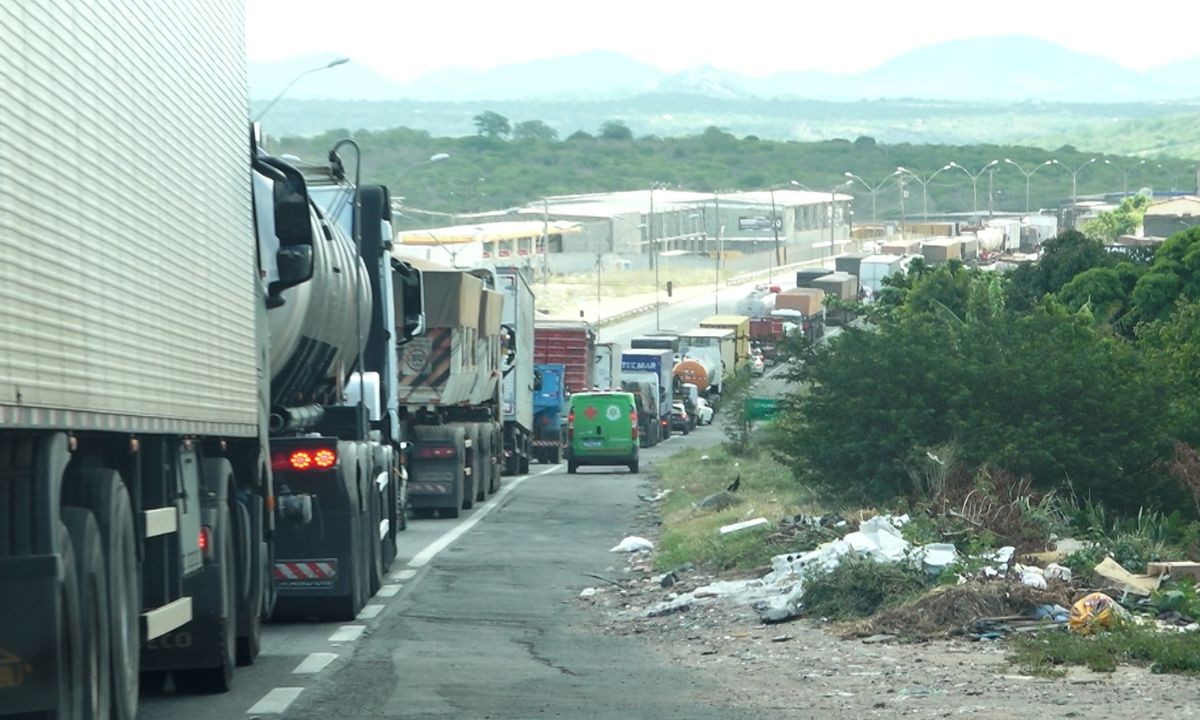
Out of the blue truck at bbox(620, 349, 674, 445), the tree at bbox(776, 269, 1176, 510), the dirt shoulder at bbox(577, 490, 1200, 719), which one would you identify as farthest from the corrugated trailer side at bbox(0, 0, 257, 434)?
the blue truck at bbox(620, 349, 674, 445)

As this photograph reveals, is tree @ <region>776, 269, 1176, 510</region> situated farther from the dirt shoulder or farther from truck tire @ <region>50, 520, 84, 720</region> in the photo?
truck tire @ <region>50, 520, 84, 720</region>

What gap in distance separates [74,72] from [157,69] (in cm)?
197

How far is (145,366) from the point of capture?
9.52 meters

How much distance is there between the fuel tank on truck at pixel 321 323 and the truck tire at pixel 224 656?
9.06ft

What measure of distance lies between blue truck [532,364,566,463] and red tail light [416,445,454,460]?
72.8 feet

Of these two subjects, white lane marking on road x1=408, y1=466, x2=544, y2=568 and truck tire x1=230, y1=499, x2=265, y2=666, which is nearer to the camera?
truck tire x1=230, y1=499, x2=265, y2=666

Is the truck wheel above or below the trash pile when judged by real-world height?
above

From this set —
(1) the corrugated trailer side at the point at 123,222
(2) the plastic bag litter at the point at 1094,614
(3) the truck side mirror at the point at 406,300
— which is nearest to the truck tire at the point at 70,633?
(1) the corrugated trailer side at the point at 123,222

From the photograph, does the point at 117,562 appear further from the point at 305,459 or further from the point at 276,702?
the point at 305,459

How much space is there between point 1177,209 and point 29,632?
115 metres

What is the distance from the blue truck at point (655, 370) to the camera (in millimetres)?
67500

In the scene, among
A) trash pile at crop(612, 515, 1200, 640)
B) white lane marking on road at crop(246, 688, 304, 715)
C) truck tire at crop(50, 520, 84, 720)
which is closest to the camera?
truck tire at crop(50, 520, 84, 720)

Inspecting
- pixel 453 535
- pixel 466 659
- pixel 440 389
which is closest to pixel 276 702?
pixel 466 659

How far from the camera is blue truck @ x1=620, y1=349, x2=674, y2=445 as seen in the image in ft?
221
